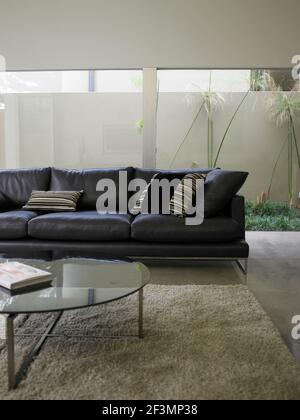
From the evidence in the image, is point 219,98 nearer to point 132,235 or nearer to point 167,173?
point 167,173

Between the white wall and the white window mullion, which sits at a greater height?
the white wall

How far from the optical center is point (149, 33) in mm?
4445

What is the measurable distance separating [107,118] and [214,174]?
172 cm

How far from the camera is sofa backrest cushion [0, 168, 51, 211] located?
3.92 meters

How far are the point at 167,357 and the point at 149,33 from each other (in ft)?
12.3

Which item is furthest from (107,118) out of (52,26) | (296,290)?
(296,290)

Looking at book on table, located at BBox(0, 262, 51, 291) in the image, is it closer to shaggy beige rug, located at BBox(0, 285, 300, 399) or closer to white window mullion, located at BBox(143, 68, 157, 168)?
shaggy beige rug, located at BBox(0, 285, 300, 399)

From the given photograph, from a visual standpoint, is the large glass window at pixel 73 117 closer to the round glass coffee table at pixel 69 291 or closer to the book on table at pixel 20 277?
the round glass coffee table at pixel 69 291

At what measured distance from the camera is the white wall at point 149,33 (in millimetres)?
4383

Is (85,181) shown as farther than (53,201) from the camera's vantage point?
Yes

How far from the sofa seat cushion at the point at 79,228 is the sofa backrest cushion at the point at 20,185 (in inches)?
28.6

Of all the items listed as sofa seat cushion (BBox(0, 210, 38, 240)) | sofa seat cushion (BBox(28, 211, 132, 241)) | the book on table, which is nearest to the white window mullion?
sofa seat cushion (BBox(28, 211, 132, 241))

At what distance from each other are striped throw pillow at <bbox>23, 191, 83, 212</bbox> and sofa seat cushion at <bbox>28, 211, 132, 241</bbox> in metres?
0.37

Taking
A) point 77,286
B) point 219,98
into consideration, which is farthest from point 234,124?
point 77,286
